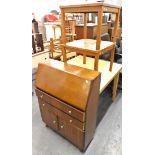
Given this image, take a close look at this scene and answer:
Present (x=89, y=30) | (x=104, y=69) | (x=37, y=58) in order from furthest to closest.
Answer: (x=89, y=30) → (x=37, y=58) → (x=104, y=69)

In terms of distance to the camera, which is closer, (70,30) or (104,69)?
(104,69)

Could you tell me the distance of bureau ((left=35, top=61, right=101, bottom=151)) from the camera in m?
1.08

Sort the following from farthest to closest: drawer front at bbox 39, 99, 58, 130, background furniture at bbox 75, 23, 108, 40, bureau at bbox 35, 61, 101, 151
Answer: background furniture at bbox 75, 23, 108, 40, drawer front at bbox 39, 99, 58, 130, bureau at bbox 35, 61, 101, 151

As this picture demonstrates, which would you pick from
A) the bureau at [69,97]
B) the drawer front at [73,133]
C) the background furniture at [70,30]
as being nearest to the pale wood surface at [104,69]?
the bureau at [69,97]

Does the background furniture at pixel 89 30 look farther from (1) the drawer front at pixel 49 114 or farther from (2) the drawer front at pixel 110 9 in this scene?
(1) the drawer front at pixel 49 114

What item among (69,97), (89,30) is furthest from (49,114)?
(89,30)

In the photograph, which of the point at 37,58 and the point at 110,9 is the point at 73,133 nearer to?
the point at 110,9

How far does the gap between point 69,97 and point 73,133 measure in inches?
15.7

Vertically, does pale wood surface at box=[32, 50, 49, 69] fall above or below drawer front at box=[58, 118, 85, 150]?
above

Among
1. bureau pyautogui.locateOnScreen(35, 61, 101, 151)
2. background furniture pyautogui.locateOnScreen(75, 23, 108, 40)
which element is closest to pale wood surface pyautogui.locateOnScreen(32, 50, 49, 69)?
bureau pyautogui.locateOnScreen(35, 61, 101, 151)

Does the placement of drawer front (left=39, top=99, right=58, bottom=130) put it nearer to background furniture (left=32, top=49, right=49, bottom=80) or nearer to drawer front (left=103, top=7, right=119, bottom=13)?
drawer front (left=103, top=7, right=119, bottom=13)

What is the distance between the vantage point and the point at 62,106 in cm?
121
